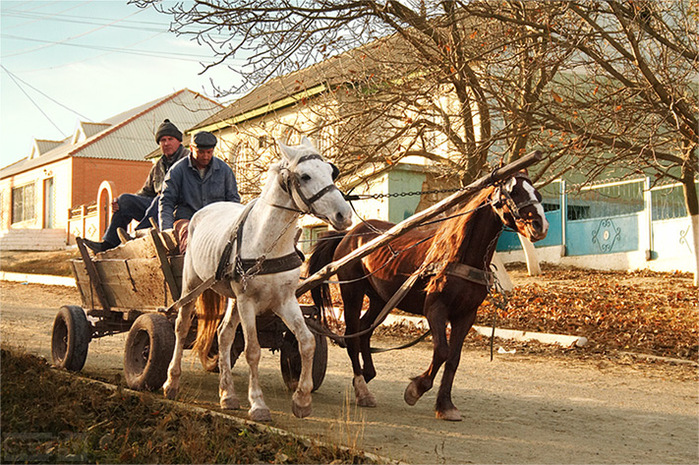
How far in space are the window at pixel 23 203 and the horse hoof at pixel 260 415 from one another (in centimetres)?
4526

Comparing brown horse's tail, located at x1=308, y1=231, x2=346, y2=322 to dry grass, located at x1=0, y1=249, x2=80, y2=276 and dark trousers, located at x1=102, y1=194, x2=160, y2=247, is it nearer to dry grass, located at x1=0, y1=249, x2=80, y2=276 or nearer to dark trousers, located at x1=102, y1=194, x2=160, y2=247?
dark trousers, located at x1=102, y1=194, x2=160, y2=247

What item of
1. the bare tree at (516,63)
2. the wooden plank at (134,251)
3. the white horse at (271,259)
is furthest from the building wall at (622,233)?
the white horse at (271,259)

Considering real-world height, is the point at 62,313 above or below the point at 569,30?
below

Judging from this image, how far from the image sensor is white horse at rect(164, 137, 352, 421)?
18.1 feet

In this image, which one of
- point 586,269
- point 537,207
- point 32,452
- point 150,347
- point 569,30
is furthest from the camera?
point 586,269

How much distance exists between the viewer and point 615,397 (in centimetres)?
799

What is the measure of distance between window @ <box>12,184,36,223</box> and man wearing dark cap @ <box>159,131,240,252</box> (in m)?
42.9

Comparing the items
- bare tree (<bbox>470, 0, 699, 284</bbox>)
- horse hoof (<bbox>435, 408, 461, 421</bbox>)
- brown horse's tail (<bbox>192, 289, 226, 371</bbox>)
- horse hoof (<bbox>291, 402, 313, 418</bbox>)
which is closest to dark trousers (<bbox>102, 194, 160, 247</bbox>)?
brown horse's tail (<bbox>192, 289, 226, 371</bbox>)

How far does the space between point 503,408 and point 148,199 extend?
5.10 metres

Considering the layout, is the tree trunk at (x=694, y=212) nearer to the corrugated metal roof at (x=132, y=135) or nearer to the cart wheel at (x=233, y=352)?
the cart wheel at (x=233, y=352)

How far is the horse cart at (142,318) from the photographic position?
6.80m

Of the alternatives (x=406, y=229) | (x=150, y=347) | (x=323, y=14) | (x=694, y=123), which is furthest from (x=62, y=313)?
(x=694, y=123)

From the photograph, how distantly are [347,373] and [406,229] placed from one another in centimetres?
337

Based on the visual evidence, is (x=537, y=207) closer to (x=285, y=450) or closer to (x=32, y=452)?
(x=285, y=450)
